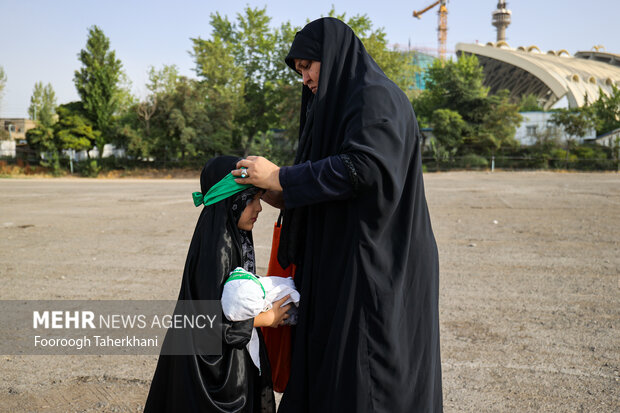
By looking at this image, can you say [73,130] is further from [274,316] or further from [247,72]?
[274,316]

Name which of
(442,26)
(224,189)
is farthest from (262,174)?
(442,26)

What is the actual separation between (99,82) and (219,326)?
30.9 metres

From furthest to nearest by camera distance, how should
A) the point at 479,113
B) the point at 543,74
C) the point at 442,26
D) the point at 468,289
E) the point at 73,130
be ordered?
the point at 442,26, the point at 543,74, the point at 479,113, the point at 73,130, the point at 468,289

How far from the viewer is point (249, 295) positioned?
5.23ft

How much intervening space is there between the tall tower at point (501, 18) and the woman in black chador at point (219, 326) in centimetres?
10561

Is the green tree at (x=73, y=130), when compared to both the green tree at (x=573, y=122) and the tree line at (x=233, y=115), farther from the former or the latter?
the green tree at (x=573, y=122)

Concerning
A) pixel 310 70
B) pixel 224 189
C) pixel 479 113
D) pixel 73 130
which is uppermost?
pixel 479 113

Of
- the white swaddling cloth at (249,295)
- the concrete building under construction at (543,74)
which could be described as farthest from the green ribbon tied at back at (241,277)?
the concrete building under construction at (543,74)

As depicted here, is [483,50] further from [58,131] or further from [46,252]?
[46,252]

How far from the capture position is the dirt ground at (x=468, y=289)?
9.35 ft

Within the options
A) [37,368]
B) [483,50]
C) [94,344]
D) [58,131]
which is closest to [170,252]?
[94,344]

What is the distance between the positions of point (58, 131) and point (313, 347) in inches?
1231

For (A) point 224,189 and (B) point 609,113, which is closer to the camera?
(A) point 224,189

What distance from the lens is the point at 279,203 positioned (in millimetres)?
1834
